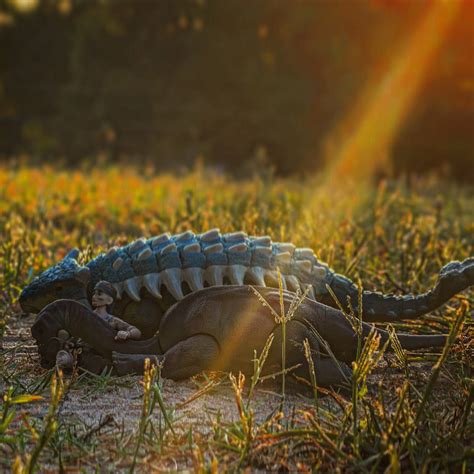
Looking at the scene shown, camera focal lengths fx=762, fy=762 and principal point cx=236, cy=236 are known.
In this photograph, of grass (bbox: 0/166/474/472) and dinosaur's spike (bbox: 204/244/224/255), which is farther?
dinosaur's spike (bbox: 204/244/224/255)

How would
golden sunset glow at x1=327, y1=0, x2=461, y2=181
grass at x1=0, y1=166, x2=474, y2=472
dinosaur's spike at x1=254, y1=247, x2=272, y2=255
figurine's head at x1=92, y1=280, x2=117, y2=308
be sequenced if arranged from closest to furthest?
grass at x1=0, y1=166, x2=474, y2=472
figurine's head at x1=92, y1=280, x2=117, y2=308
dinosaur's spike at x1=254, y1=247, x2=272, y2=255
golden sunset glow at x1=327, y1=0, x2=461, y2=181

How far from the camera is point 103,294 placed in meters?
2.75

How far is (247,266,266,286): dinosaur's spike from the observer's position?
2.80 m

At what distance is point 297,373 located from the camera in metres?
2.51

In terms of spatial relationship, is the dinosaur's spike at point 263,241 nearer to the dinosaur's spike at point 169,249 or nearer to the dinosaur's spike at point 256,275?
the dinosaur's spike at point 256,275

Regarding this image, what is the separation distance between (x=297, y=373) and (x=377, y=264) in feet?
5.70

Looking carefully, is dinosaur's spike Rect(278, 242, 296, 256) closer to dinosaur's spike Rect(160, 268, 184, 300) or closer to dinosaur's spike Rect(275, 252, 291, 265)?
dinosaur's spike Rect(275, 252, 291, 265)

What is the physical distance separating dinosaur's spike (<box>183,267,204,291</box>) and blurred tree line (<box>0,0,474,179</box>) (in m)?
13.3

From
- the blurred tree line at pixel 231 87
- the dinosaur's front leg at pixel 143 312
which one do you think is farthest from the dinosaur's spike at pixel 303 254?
the blurred tree line at pixel 231 87

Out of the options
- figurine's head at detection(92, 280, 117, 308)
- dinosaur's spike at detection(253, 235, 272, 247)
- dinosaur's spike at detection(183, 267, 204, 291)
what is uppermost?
dinosaur's spike at detection(253, 235, 272, 247)

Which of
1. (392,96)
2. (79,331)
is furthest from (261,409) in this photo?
(392,96)

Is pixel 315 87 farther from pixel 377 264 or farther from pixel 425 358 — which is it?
pixel 425 358

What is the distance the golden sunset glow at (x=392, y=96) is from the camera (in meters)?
15.1

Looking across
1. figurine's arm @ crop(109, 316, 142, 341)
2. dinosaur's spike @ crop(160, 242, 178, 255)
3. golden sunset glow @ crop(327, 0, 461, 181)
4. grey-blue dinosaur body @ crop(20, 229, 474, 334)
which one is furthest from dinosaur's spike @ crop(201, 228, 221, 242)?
golden sunset glow @ crop(327, 0, 461, 181)
